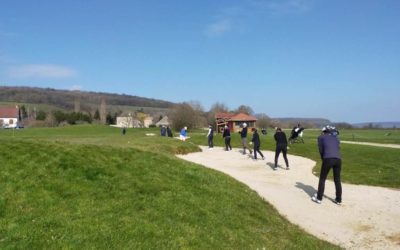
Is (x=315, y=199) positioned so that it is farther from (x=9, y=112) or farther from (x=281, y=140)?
(x=9, y=112)

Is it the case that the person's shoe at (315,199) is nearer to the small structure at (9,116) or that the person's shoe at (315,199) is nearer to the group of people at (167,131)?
the group of people at (167,131)

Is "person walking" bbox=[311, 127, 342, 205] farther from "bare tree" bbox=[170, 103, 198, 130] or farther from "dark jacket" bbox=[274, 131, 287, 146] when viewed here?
"bare tree" bbox=[170, 103, 198, 130]

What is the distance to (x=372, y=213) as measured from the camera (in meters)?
11.4

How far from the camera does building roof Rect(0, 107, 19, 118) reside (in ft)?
414

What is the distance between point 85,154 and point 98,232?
17.6ft

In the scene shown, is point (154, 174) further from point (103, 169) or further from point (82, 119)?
point (82, 119)

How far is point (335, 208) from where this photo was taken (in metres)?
12.0

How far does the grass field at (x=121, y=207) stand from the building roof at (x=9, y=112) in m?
125

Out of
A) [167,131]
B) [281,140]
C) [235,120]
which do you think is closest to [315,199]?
A: [281,140]

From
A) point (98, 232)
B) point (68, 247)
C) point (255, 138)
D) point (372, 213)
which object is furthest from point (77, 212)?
point (255, 138)

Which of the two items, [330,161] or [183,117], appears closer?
[330,161]

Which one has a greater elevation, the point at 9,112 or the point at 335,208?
the point at 9,112

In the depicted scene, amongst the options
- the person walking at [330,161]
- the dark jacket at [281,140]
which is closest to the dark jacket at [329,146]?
the person walking at [330,161]

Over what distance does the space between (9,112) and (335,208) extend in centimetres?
13084
